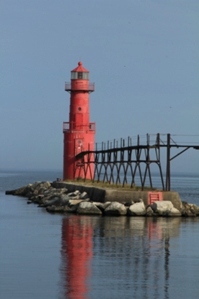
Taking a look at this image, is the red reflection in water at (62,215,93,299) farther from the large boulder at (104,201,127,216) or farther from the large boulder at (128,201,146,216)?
the large boulder at (128,201,146,216)

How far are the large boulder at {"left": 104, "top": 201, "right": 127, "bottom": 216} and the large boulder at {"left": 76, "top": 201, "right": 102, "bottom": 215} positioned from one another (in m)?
0.52

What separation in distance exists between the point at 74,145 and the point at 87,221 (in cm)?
2114

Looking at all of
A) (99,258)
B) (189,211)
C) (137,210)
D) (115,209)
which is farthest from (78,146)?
(99,258)

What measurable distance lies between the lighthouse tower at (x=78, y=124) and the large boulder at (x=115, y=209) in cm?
1859

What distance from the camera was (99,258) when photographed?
22.2 metres

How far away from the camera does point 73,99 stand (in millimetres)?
53656

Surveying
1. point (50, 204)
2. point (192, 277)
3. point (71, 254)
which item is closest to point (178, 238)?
point (71, 254)

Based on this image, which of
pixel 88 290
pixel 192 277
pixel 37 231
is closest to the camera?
pixel 88 290

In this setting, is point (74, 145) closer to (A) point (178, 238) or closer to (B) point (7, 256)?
(A) point (178, 238)

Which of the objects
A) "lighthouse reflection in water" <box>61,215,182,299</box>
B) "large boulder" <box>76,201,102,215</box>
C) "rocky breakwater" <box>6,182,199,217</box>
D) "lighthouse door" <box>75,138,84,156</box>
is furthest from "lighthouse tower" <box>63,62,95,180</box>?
"lighthouse reflection in water" <box>61,215,182,299</box>

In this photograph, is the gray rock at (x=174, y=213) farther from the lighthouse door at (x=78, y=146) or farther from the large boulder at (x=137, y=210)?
the lighthouse door at (x=78, y=146)

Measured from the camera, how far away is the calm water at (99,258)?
18016 mm

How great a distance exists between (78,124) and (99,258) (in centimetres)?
3159

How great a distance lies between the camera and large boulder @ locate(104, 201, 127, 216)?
114 feet
